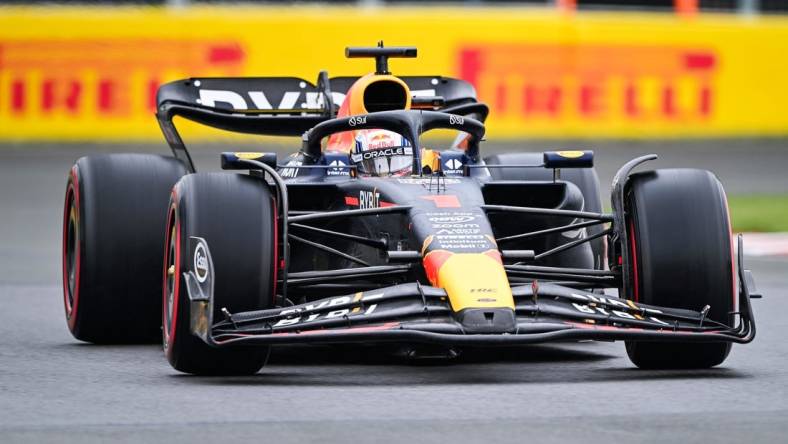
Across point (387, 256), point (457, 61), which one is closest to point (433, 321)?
point (387, 256)

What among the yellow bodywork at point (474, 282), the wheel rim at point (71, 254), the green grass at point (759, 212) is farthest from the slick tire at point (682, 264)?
the green grass at point (759, 212)

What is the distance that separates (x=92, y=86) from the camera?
21.0 meters

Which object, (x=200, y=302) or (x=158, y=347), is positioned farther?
(x=158, y=347)

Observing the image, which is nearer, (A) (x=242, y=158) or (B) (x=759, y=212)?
(A) (x=242, y=158)

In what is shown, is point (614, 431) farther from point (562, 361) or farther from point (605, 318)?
point (562, 361)

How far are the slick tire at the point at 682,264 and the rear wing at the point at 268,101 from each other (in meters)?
2.86

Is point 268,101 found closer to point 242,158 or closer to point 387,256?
point 242,158

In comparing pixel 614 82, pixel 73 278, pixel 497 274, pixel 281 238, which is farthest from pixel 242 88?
pixel 614 82

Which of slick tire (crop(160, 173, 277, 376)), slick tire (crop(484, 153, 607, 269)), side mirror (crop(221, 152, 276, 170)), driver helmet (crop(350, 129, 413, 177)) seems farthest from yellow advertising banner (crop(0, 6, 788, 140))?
slick tire (crop(160, 173, 277, 376))

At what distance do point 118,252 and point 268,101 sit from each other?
236cm

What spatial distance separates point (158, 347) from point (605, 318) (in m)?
2.67

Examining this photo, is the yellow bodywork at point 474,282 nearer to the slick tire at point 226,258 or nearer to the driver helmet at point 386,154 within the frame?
the slick tire at point 226,258

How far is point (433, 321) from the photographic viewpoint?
7145 millimetres

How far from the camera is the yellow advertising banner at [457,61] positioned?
2105 cm
